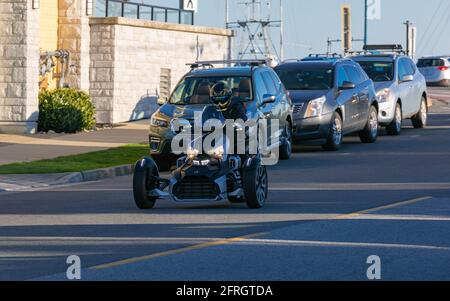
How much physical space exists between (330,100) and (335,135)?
75cm

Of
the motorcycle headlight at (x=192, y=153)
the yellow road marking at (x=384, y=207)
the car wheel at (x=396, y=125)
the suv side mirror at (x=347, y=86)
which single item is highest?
the suv side mirror at (x=347, y=86)

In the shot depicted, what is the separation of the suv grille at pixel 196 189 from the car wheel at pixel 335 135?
35.3ft

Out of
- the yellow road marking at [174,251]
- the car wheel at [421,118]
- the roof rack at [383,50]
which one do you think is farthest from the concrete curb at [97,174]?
the car wheel at [421,118]

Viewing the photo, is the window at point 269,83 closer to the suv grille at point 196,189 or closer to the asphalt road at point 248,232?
the asphalt road at point 248,232

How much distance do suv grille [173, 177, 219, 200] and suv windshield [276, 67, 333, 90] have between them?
11.4 metres

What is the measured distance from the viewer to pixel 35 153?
2505 cm

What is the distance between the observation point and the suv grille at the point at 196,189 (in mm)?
16016

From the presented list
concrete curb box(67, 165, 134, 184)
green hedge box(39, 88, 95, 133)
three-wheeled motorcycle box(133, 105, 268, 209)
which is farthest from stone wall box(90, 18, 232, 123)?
three-wheeled motorcycle box(133, 105, 268, 209)

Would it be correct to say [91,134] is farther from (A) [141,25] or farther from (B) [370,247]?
(B) [370,247]

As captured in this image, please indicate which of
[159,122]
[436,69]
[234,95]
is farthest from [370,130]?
[436,69]
